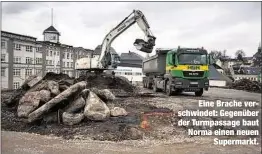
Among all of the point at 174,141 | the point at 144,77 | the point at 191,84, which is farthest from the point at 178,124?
the point at 144,77

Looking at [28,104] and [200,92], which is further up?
[200,92]

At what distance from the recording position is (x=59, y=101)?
31.2 feet

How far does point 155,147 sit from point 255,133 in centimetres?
199

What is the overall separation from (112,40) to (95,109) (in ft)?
15.0

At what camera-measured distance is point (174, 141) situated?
7.94 meters

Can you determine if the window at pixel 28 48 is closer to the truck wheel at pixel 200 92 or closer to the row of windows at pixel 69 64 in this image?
the row of windows at pixel 69 64

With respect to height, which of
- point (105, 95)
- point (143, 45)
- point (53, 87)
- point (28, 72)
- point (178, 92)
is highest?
point (143, 45)

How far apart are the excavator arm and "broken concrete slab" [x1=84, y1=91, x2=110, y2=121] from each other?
4.70ft

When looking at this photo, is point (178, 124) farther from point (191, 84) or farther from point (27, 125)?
point (191, 84)

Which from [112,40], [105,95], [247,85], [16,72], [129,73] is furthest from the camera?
[247,85]

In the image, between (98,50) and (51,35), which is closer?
(51,35)

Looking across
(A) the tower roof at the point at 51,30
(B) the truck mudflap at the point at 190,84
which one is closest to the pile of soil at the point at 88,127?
(A) the tower roof at the point at 51,30

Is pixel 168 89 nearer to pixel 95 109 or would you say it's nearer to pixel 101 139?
pixel 95 109

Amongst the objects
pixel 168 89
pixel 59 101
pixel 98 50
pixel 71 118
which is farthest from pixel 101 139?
pixel 168 89
